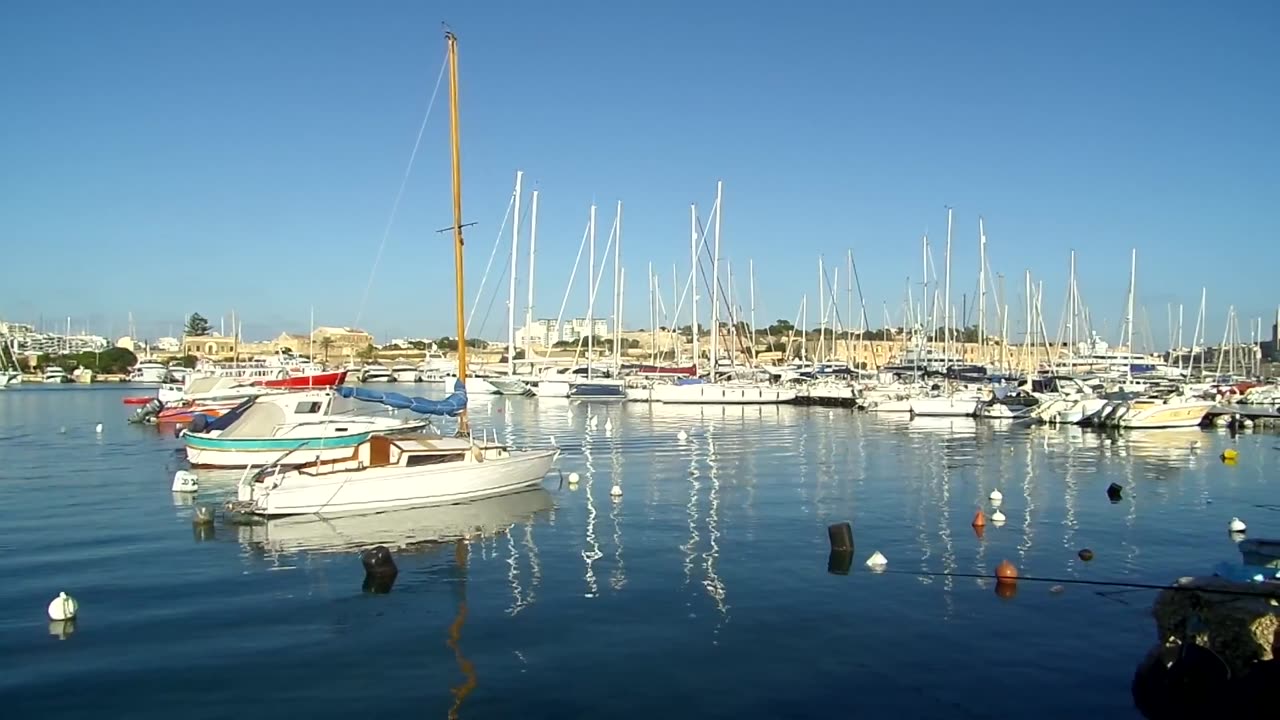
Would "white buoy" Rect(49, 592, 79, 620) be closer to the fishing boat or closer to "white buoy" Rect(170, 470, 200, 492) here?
"white buoy" Rect(170, 470, 200, 492)

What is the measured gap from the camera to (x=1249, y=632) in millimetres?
10016

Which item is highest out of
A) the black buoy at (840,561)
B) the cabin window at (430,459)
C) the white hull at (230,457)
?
the cabin window at (430,459)

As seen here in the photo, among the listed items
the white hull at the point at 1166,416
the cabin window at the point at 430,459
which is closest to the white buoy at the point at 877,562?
the cabin window at the point at 430,459

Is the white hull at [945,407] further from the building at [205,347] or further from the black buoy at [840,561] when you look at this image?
the building at [205,347]

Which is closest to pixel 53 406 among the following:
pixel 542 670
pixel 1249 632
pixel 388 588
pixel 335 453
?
pixel 335 453

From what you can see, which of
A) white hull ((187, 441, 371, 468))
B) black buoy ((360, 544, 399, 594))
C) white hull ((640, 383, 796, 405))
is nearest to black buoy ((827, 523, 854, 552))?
black buoy ((360, 544, 399, 594))

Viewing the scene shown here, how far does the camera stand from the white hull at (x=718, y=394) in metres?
74.2

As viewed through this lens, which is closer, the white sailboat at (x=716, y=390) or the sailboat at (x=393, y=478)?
the sailboat at (x=393, y=478)

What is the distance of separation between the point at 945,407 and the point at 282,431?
1690 inches

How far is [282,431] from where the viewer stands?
3145cm

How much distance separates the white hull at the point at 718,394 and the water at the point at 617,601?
4328cm

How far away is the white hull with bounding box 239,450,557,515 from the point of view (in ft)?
69.9

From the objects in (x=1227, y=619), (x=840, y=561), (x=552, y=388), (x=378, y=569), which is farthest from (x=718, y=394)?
(x=1227, y=619)

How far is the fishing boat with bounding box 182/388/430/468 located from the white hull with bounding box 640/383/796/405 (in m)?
42.9
